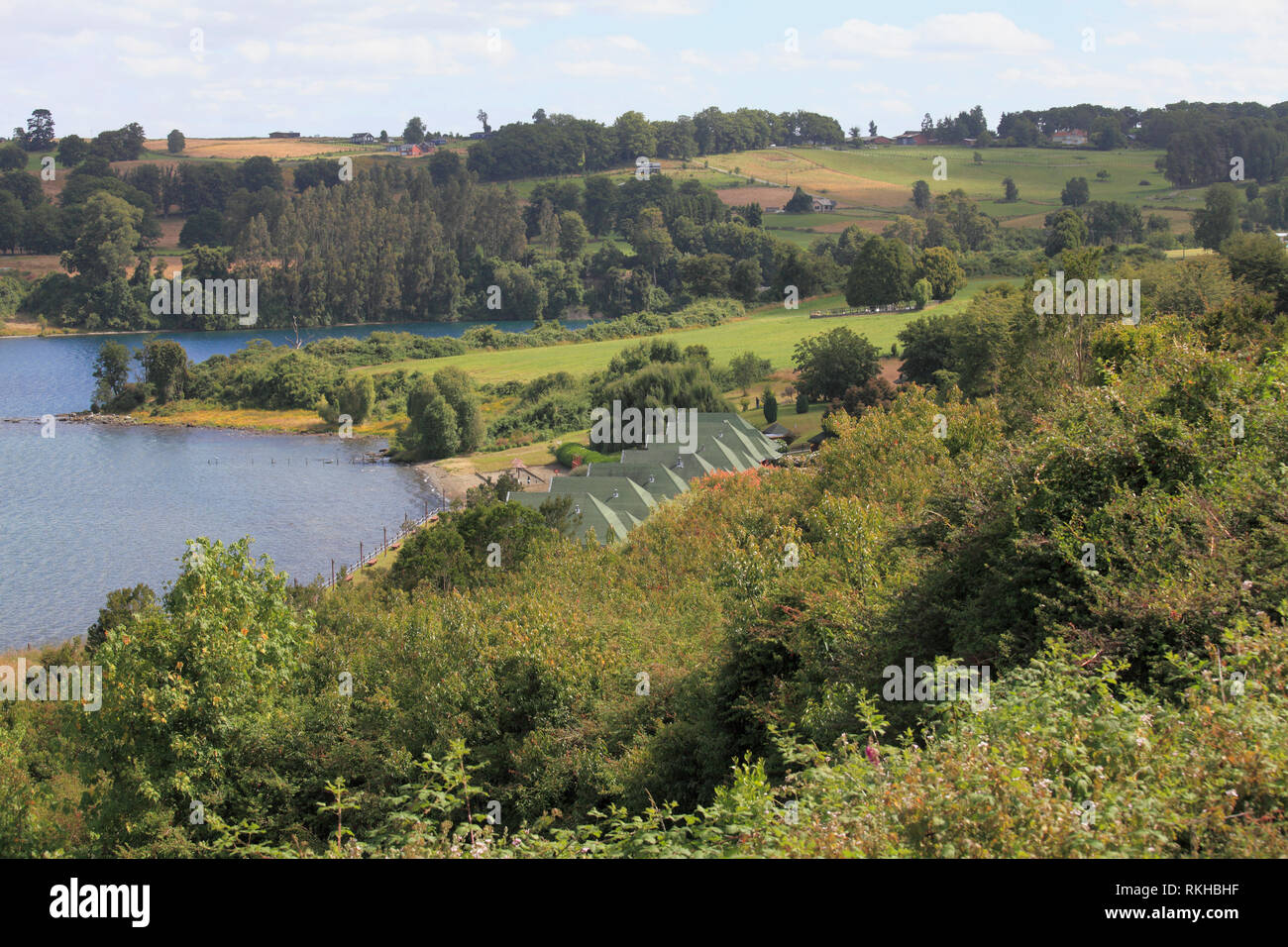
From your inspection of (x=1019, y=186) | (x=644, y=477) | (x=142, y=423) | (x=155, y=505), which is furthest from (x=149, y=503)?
(x=1019, y=186)

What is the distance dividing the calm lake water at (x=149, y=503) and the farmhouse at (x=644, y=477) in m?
14.6

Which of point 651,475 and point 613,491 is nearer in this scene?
point 613,491

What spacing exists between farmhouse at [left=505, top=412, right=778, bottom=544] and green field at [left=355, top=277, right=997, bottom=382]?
3393cm

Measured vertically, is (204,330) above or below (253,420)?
above

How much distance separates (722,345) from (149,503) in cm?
5999

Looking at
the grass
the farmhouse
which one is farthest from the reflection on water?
the farmhouse

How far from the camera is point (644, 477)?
53.1m

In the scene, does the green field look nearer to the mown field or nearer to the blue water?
the blue water

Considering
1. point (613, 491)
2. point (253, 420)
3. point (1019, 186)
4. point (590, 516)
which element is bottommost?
point (590, 516)

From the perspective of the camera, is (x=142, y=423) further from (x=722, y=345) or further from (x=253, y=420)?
(x=722, y=345)

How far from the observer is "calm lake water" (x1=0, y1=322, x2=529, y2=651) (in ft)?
182
